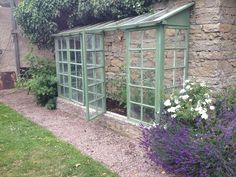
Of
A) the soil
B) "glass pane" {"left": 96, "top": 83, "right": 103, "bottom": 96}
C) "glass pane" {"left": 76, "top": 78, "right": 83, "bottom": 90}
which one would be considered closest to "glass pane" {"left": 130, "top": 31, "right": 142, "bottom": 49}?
"glass pane" {"left": 96, "top": 83, "right": 103, "bottom": 96}

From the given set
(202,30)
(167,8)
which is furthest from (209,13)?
(167,8)

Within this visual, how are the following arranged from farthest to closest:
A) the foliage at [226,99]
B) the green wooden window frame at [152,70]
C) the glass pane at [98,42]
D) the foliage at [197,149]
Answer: the glass pane at [98,42]
the green wooden window frame at [152,70]
the foliage at [226,99]
the foliage at [197,149]

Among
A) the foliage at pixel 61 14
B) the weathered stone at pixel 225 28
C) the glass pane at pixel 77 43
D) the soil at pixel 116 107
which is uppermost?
the foliage at pixel 61 14

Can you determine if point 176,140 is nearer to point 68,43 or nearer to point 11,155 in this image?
point 11,155

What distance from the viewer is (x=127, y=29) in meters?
4.51

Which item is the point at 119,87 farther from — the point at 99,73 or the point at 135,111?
the point at 135,111

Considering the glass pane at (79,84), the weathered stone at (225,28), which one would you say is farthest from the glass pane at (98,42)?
the weathered stone at (225,28)

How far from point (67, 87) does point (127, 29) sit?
2.70 meters

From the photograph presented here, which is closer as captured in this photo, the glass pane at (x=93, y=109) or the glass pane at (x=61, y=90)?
the glass pane at (x=93, y=109)

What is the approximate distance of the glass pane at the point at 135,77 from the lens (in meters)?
4.46

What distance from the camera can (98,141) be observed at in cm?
469

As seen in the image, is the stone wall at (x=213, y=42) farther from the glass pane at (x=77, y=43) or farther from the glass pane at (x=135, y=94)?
the glass pane at (x=77, y=43)

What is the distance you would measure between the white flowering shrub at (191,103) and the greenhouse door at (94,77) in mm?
1789

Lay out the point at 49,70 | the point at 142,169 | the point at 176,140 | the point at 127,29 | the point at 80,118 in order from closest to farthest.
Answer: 1. the point at 176,140
2. the point at 142,169
3. the point at 127,29
4. the point at 80,118
5. the point at 49,70
